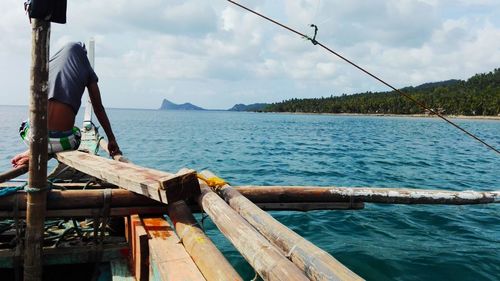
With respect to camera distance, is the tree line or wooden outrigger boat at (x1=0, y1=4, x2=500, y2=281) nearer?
wooden outrigger boat at (x1=0, y1=4, x2=500, y2=281)

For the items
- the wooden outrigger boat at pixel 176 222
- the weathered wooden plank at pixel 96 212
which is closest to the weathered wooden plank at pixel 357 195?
the wooden outrigger boat at pixel 176 222

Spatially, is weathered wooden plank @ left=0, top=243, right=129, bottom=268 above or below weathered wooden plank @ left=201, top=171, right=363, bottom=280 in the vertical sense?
below

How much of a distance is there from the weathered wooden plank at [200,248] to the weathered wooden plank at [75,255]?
44.9 inches

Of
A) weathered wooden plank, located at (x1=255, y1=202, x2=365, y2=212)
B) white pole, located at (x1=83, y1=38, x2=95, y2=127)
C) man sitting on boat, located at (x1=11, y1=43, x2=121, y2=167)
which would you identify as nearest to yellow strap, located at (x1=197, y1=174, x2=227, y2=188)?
weathered wooden plank, located at (x1=255, y1=202, x2=365, y2=212)

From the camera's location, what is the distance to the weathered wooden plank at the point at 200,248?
2798 mm

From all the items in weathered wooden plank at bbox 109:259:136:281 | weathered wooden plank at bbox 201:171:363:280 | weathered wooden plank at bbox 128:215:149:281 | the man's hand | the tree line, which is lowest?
weathered wooden plank at bbox 109:259:136:281

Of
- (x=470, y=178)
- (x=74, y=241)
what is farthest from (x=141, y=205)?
(x=470, y=178)

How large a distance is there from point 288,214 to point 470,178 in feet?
34.6

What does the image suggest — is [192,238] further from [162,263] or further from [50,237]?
[50,237]

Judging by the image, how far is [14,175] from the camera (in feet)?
15.3

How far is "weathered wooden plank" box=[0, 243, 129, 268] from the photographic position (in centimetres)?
425

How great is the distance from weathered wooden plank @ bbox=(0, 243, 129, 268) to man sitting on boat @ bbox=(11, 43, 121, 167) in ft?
3.94

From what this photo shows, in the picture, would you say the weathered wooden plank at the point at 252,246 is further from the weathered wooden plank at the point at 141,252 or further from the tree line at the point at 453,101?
the tree line at the point at 453,101

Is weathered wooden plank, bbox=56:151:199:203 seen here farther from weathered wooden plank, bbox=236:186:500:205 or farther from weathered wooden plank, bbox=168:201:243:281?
weathered wooden plank, bbox=236:186:500:205
